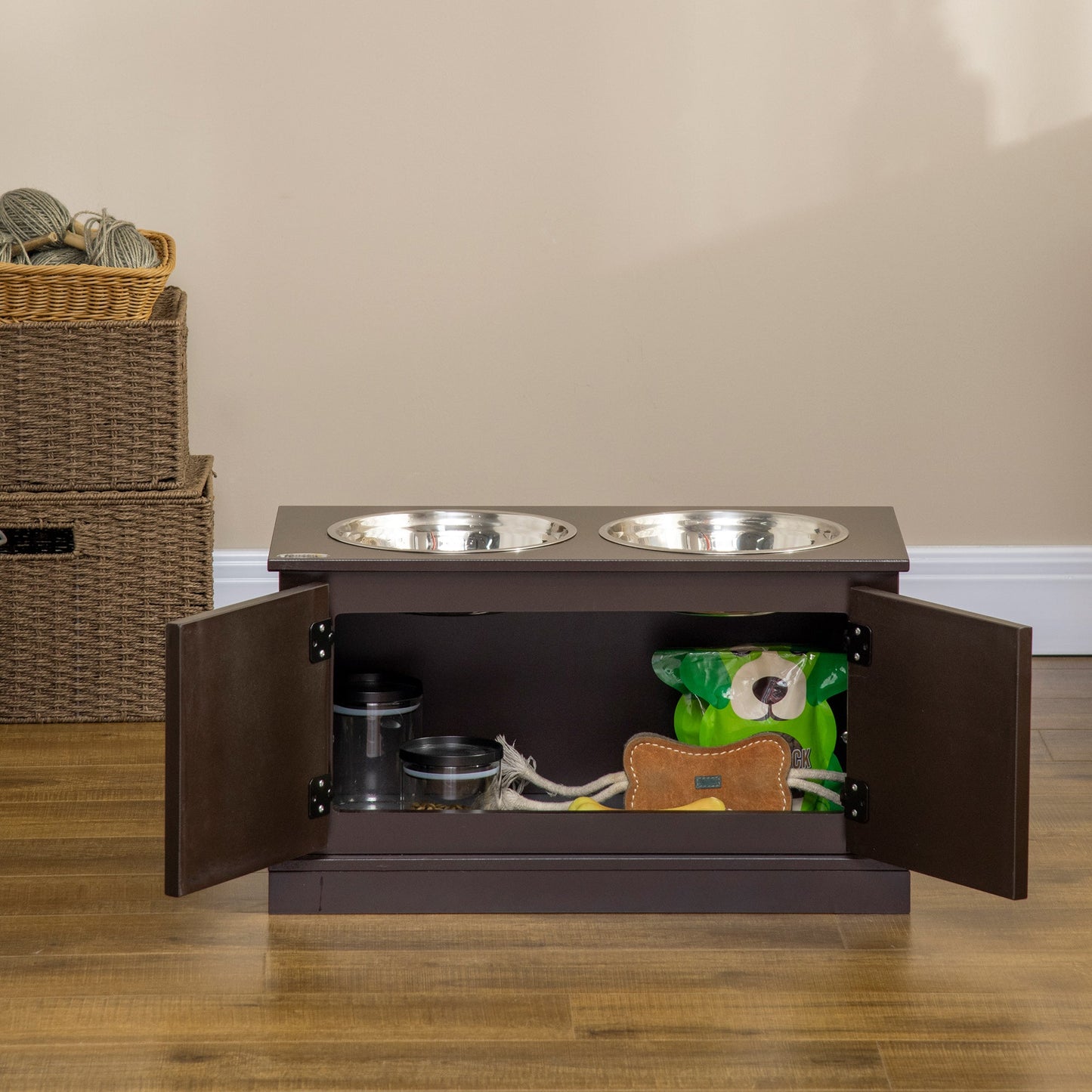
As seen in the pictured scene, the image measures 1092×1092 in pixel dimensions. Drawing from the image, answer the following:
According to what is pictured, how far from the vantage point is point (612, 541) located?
4.79 ft

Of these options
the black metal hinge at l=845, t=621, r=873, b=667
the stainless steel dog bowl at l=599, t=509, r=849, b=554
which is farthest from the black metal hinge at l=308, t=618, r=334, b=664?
the black metal hinge at l=845, t=621, r=873, b=667

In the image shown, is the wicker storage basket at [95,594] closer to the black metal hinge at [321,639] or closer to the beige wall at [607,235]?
the beige wall at [607,235]

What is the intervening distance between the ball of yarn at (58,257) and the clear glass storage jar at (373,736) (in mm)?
817

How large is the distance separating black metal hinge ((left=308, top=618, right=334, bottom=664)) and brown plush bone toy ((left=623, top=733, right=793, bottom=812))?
368 mm

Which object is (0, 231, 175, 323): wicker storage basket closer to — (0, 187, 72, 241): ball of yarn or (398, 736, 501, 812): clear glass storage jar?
(0, 187, 72, 241): ball of yarn

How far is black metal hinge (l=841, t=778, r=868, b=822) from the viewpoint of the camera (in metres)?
1.39

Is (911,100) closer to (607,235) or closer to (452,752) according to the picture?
(607,235)

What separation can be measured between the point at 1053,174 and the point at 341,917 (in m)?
1.76

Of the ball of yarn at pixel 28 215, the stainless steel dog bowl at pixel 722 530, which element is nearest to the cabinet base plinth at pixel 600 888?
the stainless steel dog bowl at pixel 722 530

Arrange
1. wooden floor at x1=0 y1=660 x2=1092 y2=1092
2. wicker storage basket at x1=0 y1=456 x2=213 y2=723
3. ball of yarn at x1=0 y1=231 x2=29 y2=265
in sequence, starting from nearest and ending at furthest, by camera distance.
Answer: wooden floor at x1=0 y1=660 x2=1092 y2=1092 < ball of yarn at x1=0 y1=231 x2=29 y2=265 < wicker storage basket at x1=0 y1=456 x2=213 y2=723

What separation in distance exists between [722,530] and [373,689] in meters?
0.44

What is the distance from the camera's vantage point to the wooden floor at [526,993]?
3.74ft

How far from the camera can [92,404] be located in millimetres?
2023

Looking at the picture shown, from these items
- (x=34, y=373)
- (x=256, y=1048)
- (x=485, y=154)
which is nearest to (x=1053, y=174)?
(x=485, y=154)
